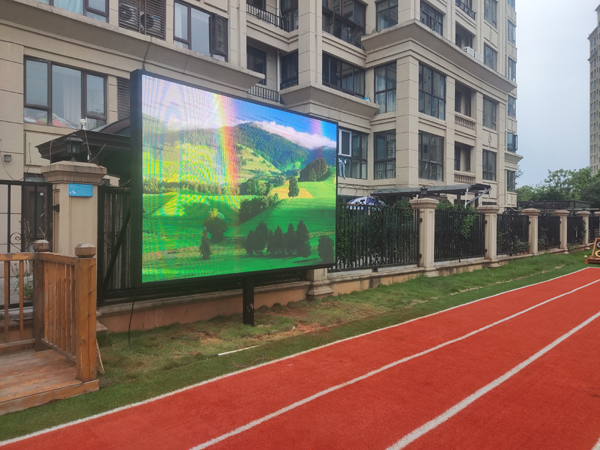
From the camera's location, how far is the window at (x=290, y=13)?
80.6 ft

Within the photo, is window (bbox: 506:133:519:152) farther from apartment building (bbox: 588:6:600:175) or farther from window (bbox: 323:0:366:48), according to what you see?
apartment building (bbox: 588:6:600:175)

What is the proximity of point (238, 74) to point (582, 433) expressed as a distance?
713 inches

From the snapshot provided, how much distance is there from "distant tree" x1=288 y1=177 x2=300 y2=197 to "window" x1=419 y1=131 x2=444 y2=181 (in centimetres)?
1926

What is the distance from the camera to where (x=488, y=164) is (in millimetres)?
33250

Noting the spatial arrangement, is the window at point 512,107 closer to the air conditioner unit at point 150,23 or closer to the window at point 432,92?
the window at point 432,92

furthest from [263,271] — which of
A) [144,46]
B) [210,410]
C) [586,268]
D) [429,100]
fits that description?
[429,100]

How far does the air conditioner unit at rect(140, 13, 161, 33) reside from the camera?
16625 mm

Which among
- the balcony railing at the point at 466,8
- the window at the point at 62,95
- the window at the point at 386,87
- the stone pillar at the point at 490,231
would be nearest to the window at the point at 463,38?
the balcony railing at the point at 466,8

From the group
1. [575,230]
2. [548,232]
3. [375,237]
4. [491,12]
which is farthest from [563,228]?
[491,12]

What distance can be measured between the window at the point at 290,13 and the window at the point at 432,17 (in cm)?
806

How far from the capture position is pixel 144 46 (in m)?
16.2

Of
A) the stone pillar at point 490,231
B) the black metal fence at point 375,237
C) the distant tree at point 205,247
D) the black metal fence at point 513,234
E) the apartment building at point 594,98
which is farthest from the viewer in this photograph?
the apartment building at point 594,98

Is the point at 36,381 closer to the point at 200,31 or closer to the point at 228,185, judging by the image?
the point at 228,185

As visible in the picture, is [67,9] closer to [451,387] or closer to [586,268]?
[451,387]
